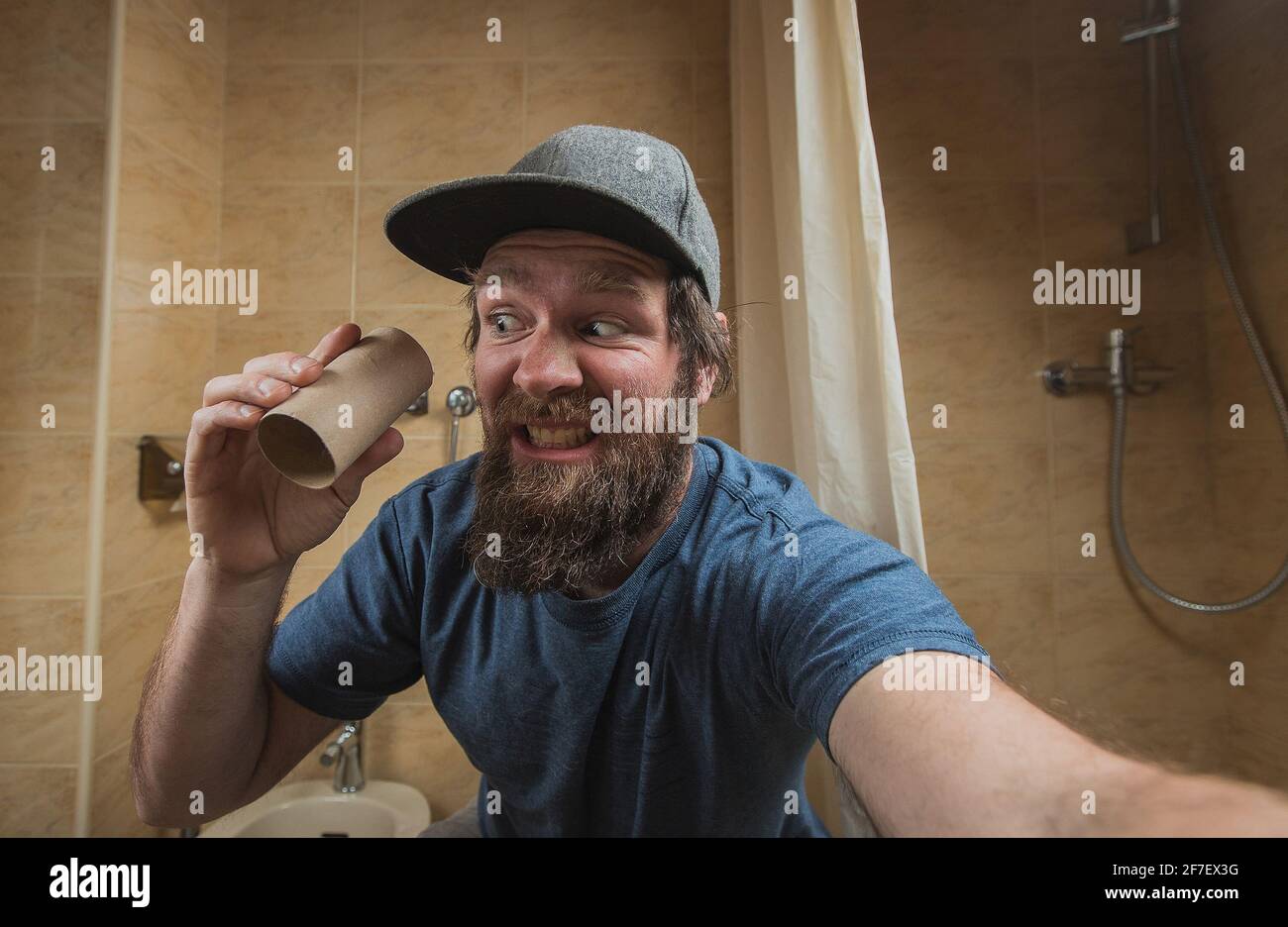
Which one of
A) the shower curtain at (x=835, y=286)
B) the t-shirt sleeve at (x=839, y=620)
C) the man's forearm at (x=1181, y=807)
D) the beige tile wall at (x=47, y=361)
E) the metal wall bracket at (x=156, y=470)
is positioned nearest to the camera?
the man's forearm at (x=1181, y=807)

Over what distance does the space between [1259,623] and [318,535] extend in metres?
1.47

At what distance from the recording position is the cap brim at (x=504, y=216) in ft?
1.79

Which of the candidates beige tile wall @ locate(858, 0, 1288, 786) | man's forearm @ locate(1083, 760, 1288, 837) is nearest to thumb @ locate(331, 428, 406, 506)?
man's forearm @ locate(1083, 760, 1288, 837)

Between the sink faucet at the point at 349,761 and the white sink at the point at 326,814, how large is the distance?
0.02m

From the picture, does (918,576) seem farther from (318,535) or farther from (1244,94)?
(1244,94)

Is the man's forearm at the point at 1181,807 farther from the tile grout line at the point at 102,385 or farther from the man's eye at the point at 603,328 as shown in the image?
the tile grout line at the point at 102,385

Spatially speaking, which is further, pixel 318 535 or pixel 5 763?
pixel 5 763

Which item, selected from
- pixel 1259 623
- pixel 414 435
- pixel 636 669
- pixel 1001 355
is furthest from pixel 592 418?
pixel 1259 623

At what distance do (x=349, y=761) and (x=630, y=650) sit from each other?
932mm

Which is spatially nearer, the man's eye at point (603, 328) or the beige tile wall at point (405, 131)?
the man's eye at point (603, 328)

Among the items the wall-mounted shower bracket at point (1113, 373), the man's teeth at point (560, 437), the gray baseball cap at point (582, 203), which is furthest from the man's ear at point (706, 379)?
the wall-mounted shower bracket at point (1113, 373)

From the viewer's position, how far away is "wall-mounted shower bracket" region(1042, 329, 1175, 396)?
1157mm

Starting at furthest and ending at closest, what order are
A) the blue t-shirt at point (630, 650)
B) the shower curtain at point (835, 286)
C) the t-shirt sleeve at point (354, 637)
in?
the shower curtain at point (835, 286) → the t-shirt sleeve at point (354, 637) → the blue t-shirt at point (630, 650)
